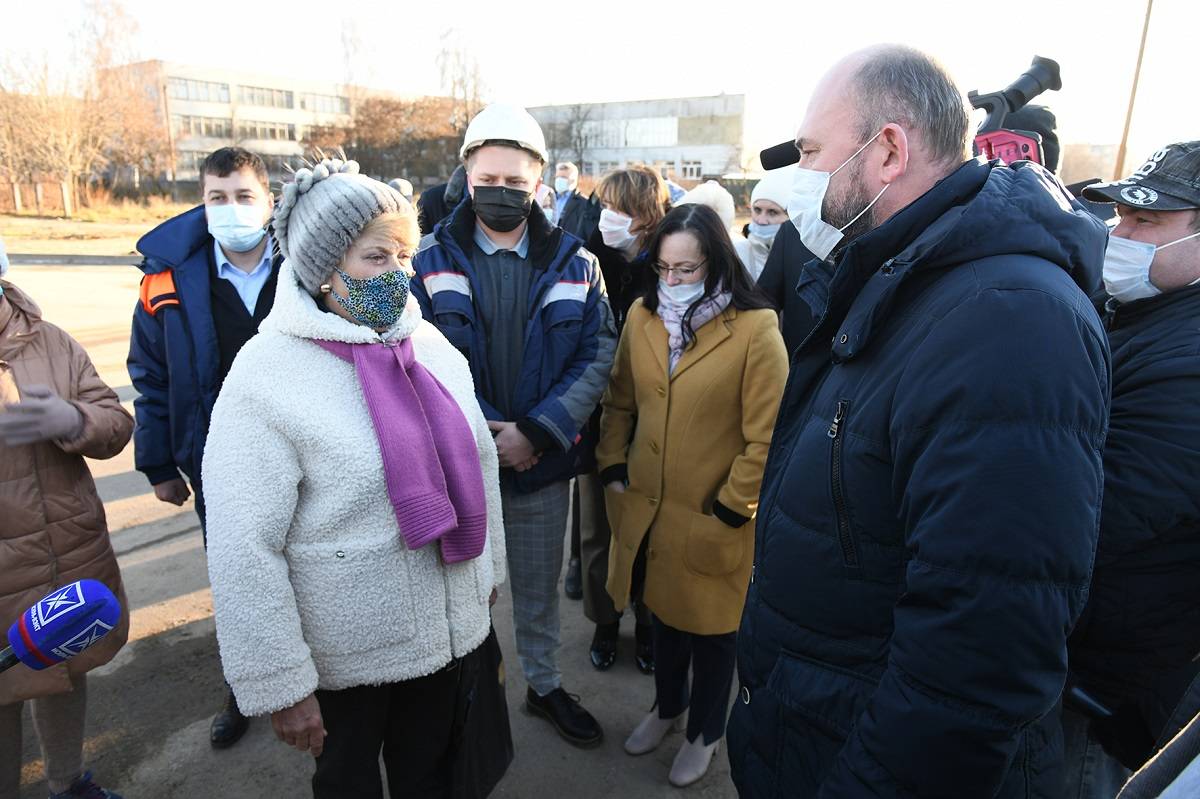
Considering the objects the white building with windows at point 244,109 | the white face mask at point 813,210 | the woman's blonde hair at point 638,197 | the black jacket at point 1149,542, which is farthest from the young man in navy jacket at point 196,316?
the white building with windows at point 244,109

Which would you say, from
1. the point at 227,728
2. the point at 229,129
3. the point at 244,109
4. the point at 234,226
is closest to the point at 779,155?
the point at 234,226

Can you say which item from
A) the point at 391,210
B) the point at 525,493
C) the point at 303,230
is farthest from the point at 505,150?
the point at 525,493

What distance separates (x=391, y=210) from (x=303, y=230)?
0.76 feet

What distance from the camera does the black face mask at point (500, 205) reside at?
2.65 m

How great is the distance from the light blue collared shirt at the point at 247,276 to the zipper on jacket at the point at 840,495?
242 cm

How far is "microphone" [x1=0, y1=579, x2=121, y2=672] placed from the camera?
3.80 ft

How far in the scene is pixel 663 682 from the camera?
2.78 meters

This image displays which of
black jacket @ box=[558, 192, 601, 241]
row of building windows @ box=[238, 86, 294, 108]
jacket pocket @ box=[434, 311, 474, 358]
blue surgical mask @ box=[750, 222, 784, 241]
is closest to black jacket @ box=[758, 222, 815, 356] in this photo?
blue surgical mask @ box=[750, 222, 784, 241]

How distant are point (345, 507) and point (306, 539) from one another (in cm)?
13

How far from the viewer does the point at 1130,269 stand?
197 cm

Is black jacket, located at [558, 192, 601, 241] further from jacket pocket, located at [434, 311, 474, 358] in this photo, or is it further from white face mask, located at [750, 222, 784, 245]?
jacket pocket, located at [434, 311, 474, 358]

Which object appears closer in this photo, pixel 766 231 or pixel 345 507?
pixel 345 507

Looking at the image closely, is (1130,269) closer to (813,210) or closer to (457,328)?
(813,210)

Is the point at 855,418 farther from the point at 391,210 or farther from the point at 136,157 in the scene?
the point at 136,157
